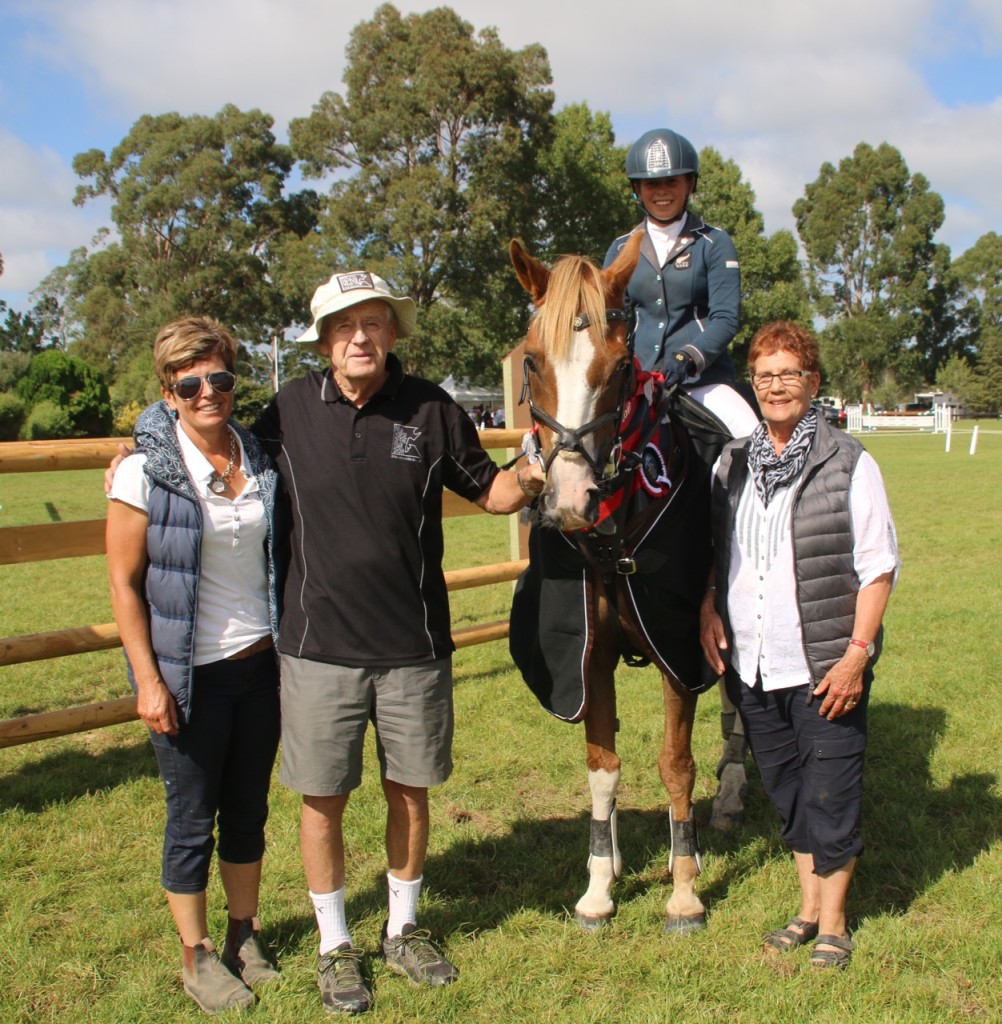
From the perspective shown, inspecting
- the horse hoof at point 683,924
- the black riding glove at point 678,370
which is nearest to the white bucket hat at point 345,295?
the black riding glove at point 678,370

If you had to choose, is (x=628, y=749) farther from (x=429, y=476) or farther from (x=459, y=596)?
(x=459, y=596)

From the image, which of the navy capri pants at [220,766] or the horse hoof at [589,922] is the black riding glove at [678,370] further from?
the horse hoof at [589,922]

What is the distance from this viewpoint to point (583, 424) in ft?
9.17

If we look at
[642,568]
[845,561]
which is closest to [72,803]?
[642,568]

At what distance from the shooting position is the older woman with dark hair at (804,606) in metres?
2.98

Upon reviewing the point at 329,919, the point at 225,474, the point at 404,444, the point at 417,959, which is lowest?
the point at 417,959

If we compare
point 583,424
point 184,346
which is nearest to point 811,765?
point 583,424

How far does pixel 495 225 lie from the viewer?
34.3 meters

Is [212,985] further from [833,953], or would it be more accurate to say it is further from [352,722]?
[833,953]

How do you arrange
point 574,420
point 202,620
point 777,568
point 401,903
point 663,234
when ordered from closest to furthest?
point 574,420 → point 202,620 → point 777,568 → point 401,903 → point 663,234

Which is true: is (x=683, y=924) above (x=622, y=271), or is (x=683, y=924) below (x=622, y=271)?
below

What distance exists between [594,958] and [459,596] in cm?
611

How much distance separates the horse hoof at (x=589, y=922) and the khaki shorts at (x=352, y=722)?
93 cm

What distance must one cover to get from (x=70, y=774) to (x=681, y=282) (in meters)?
4.06
